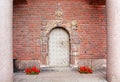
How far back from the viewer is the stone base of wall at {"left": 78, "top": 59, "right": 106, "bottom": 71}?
1086 centimetres

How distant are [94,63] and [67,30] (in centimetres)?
203

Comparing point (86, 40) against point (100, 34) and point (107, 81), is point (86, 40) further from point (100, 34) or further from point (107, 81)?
point (107, 81)

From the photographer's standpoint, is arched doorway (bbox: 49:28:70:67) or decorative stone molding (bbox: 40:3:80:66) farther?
arched doorway (bbox: 49:28:70:67)

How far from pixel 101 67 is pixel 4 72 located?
18.0ft

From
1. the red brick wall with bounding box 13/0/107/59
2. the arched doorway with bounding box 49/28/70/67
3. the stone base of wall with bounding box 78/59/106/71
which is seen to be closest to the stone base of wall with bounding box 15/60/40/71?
the red brick wall with bounding box 13/0/107/59

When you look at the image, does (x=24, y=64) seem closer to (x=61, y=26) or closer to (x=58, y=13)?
(x=61, y=26)

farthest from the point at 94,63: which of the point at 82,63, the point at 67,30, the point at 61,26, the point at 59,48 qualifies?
the point at 61,26

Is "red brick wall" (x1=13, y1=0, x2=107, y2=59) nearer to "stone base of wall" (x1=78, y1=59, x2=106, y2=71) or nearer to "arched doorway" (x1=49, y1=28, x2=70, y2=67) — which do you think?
"stone base of wall" (x1=78, y1=59, x2=106, y2=71)

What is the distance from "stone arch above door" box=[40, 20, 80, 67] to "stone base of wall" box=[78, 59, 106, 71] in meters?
0.33

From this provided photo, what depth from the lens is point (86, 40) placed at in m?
10.9

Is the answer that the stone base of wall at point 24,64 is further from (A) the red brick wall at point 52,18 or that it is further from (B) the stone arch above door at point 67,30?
(B) the stone arch above door at point 67,30

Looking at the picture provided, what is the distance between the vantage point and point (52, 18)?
427 inches

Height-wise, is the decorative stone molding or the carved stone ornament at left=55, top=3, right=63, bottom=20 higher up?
the carved stone ornament at left=55, top=3, right=63, bottom=20

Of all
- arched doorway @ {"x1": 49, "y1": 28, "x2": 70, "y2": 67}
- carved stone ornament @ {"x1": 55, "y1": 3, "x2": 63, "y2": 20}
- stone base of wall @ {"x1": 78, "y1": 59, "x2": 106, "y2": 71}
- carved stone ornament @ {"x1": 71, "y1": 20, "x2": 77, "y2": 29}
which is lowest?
stone base of wall @ {"x1": 78, "y1": 59, "x2": 106, "y2": 71}
